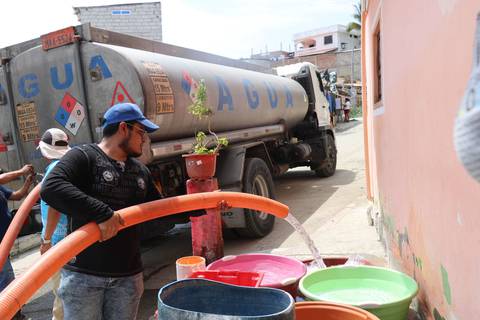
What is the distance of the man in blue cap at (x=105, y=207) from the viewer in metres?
2.30

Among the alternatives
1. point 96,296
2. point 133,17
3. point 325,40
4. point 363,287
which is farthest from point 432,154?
point 325,40

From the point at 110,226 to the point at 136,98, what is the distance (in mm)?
2470

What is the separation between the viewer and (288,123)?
30.7 feet

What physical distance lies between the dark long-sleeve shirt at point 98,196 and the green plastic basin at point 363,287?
106cm

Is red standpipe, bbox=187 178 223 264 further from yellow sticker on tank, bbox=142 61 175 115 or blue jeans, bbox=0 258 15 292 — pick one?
blue jeans, bbox=0 258 15 292

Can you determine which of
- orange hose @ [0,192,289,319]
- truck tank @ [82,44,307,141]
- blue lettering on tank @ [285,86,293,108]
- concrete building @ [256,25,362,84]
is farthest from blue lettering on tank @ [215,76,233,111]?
concrete building @ [256,25,362,84]

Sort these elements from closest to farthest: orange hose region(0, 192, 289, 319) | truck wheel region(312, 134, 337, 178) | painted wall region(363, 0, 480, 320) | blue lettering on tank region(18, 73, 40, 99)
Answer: painted wall region(363, 0, 480, 320), orange hose region(0, 192, 289, 319), blue lettering on tank region(18, 73, 40, 99), truck wheel region(312, 134, 337, 178)

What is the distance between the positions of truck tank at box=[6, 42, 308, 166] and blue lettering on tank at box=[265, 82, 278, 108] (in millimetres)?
1993

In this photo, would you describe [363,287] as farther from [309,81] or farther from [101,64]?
[309,81]

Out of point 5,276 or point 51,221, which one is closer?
point 51,221

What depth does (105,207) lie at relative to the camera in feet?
7.55

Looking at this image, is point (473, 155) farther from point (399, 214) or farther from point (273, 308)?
point (399, 214)

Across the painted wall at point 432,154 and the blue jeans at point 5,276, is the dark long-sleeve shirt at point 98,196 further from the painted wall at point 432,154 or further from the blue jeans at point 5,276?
the blue jeans at point 5,276

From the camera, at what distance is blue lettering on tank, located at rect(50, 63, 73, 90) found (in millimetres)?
4887
